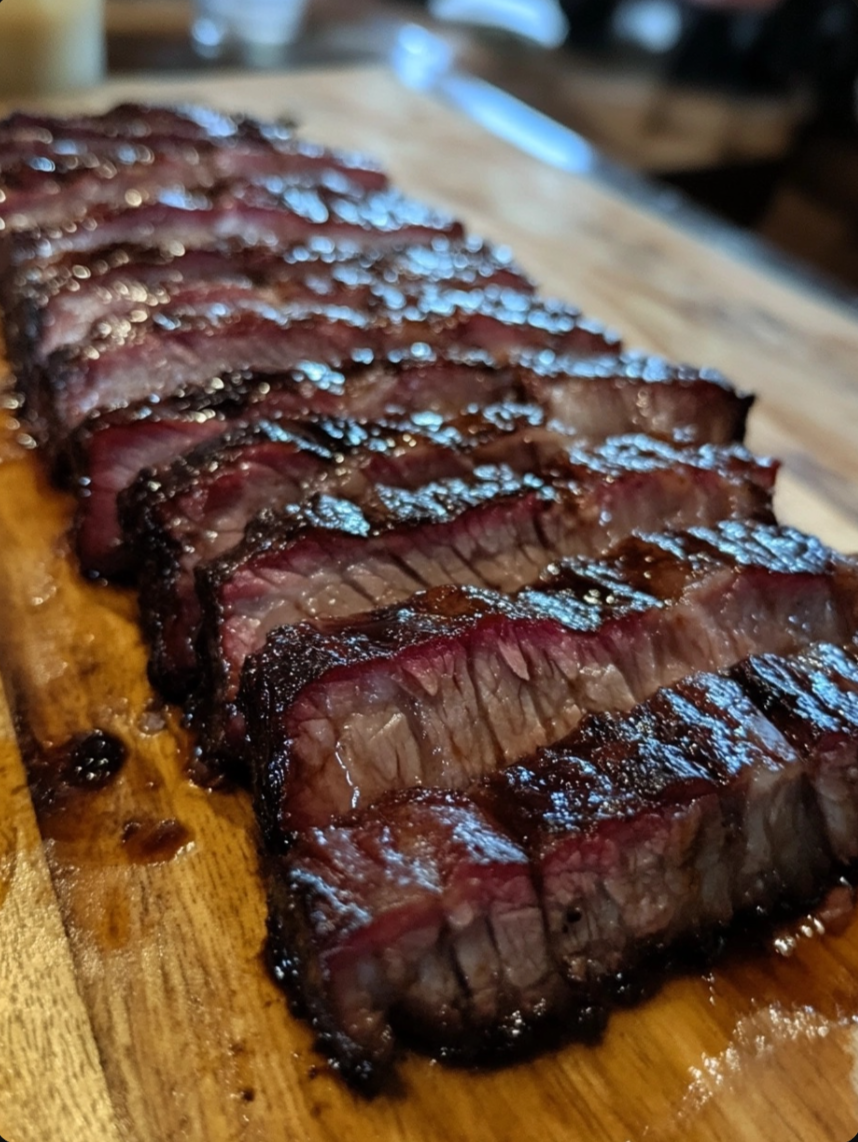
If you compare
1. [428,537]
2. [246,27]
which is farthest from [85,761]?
[246,27]

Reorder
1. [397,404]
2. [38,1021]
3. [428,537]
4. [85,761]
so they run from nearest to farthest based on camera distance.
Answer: [38,1021]
[85,761]
[428,537]
[397,404]

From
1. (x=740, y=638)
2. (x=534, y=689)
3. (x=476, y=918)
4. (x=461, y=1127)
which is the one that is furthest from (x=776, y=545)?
(x=461, y=1127)

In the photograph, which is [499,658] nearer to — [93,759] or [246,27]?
[93,759]

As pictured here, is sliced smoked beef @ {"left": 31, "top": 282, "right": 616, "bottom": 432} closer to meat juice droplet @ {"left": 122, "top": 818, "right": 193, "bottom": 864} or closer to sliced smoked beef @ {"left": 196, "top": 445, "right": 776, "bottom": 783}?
sliced smoked beef @ {"left": 196, "top": 445, "right": 776, "bottom": 783}

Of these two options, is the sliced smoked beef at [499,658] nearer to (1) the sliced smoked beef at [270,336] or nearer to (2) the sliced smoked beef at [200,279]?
(1) the sliced smoked beef at [270,336]

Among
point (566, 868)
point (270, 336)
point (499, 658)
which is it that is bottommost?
point (566, 868)
